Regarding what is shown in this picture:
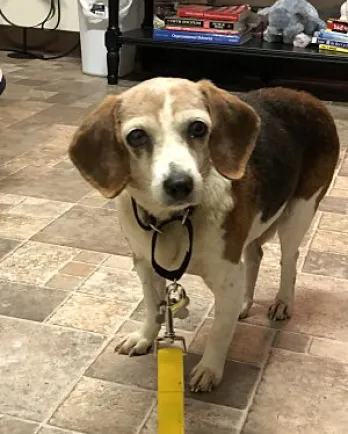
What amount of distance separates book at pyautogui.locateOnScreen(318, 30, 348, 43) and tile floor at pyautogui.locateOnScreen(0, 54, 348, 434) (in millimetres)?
1421

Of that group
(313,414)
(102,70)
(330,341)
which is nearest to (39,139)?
(102,70)

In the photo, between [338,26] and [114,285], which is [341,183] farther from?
[338,26]

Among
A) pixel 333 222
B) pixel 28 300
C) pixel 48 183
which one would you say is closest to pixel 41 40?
pixel 48 183

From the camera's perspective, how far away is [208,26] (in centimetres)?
432

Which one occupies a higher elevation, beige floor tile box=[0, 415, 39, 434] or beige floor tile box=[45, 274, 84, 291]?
beige floor tile box=[0, 415, 39, 434]

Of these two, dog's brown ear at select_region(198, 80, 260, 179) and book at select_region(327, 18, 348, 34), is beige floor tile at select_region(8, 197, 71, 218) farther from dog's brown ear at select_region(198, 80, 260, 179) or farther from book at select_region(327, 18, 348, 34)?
book at select_region(327, 18, 348, 34)

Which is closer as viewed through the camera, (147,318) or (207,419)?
(207,419)

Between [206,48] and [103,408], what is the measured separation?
3021mm

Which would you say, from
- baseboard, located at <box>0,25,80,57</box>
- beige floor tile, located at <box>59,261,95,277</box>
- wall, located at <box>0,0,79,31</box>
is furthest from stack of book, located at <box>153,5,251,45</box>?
beige floor tile, located at <box>59,261,95,277</box>

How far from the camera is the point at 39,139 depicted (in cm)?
353

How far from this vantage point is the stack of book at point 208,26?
168 inches

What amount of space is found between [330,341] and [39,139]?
2050 millimetres

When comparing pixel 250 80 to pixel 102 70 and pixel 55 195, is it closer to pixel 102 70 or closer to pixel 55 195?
pixel 102 70

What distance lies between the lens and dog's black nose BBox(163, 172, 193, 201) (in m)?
1.33
